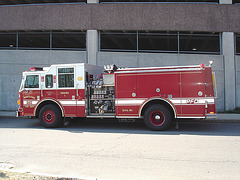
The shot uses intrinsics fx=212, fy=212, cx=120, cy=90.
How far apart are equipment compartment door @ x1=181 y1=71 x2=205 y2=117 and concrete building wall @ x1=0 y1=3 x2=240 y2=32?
6.97 meters

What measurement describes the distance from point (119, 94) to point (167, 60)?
6.61 metres

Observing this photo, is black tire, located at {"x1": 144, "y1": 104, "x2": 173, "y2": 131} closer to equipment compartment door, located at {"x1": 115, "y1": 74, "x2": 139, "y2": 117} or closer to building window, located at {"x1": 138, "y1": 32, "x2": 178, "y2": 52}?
equipment compartment door, located at {"x1": 115, "y1": 74, "x2": 139, "y2": 117}

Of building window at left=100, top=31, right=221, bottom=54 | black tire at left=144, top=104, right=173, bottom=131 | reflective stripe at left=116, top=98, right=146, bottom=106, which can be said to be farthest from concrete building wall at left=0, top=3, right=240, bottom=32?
black tire at left=144, top=104, right=173, bottom=131

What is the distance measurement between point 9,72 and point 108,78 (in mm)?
9732

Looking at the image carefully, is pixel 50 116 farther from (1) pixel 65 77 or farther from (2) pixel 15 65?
(2) pixel 15 65

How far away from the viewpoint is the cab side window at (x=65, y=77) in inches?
374

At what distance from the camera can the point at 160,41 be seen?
15445mm

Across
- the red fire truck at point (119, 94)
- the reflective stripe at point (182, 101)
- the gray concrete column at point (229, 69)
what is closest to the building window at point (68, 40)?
the red fire truck at point (119, 94)

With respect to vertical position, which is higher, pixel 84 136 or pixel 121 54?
pixel 121 54

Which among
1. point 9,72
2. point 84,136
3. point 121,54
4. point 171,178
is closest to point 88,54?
point 121,54

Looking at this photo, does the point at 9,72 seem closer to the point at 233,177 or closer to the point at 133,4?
the point at 133,4

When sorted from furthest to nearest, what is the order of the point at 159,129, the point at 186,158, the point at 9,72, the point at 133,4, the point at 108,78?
1. the point at 9,72
2. the point at 133,4
3. the point at 108,78
4. the point at 159,129
5. the point at 186,158

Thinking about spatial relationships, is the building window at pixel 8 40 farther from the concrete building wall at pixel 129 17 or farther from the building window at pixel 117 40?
the building window at pixel 117 40

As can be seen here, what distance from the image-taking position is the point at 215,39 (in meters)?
14.8
